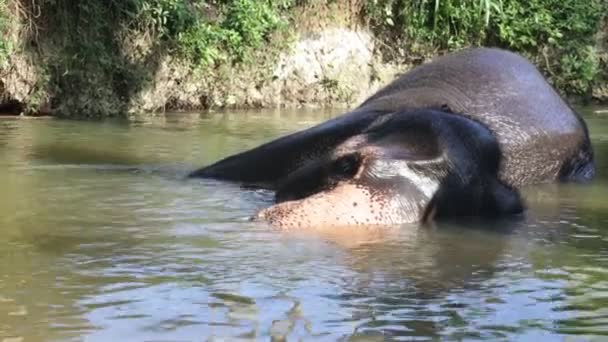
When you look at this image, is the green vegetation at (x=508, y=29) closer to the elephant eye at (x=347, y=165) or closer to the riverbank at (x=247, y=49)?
the riverbank at (x=247, y=49)

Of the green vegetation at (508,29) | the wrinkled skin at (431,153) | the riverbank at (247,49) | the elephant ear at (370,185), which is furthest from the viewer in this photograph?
the green vegetation at (508,29)


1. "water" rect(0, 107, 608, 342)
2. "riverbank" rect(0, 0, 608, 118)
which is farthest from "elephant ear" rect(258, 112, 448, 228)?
"riverbank" rect(0, 0, 608, 118)

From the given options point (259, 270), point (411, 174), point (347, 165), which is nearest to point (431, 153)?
point (411, 174)

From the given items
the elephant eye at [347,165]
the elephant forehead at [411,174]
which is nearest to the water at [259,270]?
the elephant forehead at [411,174]

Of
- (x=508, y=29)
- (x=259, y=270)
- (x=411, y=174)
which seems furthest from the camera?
(x=508, y=29)

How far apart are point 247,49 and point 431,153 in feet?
28.8

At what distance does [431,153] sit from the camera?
5.79 meters

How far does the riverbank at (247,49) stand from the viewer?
12773mm

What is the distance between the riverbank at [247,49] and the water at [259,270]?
5.92 metres

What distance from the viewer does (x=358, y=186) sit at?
5.42 m

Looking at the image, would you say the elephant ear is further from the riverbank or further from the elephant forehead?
the riverbank

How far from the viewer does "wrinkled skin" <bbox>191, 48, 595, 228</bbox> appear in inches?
215

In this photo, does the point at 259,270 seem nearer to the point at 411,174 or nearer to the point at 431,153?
the point at 411,174

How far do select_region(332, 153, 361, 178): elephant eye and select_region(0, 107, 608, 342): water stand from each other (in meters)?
0.46
